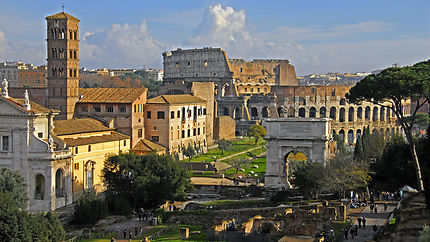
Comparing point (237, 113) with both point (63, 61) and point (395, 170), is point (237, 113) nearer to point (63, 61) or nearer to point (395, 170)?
point (63, 61)

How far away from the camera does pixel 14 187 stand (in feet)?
129

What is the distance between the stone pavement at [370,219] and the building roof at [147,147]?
23.5 metres

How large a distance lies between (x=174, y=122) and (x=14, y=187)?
25.3m

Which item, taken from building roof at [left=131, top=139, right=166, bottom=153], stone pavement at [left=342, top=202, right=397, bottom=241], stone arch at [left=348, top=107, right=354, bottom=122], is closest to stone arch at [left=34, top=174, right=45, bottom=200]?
building roof at [left=131, top=139, right=166, bottom=153]

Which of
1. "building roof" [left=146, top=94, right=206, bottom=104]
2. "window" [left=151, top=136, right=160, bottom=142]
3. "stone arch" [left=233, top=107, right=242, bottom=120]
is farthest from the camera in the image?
"stone arch" [left=233, top=107, right=242, bottom=120]

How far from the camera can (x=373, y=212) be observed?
34.7 m

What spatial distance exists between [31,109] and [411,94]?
2606cm

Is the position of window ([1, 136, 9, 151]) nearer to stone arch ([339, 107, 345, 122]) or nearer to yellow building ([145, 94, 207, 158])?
yellow building ([145, 94, 207, 158])

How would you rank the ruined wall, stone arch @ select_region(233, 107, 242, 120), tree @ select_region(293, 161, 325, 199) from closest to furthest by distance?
1. tree @ select_region(293, 161, 325, 199)
2. the ruined wall
3. stone arch @ select_region(233, 107, 242, 120)

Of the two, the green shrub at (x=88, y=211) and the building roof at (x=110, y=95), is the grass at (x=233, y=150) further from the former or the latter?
the green shrub at (x=88, y=211)

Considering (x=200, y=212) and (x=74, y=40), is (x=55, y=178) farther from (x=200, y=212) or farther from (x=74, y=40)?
(x=74, y=40)

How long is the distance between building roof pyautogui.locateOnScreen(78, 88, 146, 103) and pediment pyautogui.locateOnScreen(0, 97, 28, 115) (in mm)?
13738

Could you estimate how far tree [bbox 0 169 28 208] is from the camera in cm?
3869

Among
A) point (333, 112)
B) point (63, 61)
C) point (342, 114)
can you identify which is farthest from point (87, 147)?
point (342, 114)
